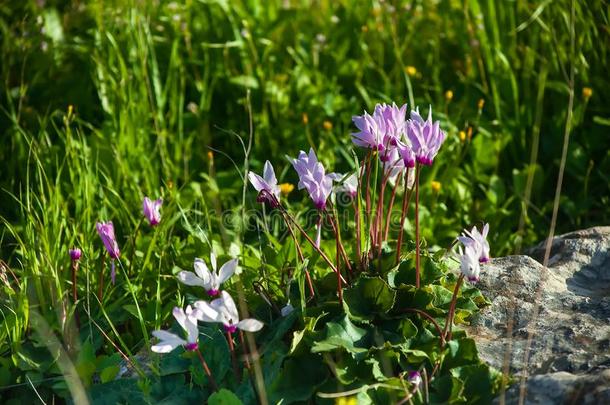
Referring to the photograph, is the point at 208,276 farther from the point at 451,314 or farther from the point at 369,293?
the point at 451,314

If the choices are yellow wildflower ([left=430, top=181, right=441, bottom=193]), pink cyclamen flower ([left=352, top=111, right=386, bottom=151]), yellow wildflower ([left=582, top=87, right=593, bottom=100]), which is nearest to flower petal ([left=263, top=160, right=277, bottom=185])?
pink cyclamen flower ([left=352, top=111, right=386, bottom=151])

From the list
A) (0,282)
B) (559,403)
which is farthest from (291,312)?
(0,282)

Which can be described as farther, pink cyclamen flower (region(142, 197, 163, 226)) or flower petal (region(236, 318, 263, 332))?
pink cyclamen flower (region(142, 197, 163, 226))

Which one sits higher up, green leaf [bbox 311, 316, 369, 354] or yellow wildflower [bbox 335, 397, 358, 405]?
green leaf [bbox 311, 316, 369, 354]

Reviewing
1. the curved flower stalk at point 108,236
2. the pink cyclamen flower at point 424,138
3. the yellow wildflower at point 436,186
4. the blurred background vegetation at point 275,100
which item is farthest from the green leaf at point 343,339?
the yellow wildflower at point 436,186

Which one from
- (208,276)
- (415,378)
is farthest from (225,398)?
(415,378)

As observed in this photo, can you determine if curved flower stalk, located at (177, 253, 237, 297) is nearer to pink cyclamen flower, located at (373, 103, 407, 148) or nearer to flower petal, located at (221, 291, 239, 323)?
flower petal, located at (221, 291, 239, 323)

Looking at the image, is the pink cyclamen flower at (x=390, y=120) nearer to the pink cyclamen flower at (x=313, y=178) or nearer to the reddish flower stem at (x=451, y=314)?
the pink cyclamen flower at (x=313, y=178)
